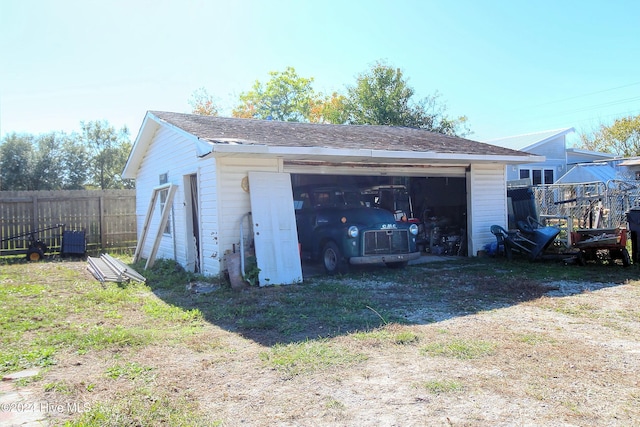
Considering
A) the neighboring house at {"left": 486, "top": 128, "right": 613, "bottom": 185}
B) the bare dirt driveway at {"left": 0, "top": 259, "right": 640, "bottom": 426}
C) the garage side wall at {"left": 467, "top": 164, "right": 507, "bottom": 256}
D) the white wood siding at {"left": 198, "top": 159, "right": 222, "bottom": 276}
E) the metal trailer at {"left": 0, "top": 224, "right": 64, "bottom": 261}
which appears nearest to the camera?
the bare dirt driveway at {"left": 0, "top": 259, "right": 640, "bottom": 426}

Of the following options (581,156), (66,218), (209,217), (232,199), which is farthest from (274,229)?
(581,156)

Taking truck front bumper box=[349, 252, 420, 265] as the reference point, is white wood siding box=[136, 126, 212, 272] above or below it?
above

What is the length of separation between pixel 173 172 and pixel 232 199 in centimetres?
319

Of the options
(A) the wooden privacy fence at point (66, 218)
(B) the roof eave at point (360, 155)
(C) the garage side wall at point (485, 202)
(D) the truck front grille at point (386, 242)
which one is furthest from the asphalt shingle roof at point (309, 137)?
(A) the wooden privacy fence at point (66, 218)

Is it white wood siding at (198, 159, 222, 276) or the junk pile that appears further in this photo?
the junk pile

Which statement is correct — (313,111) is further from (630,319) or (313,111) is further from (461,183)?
(630,319)

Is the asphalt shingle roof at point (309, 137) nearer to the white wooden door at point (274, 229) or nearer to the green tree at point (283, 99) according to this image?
the white wooden door at point (274, 229)

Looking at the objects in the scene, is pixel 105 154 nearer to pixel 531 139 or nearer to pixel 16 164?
pixel 16 164

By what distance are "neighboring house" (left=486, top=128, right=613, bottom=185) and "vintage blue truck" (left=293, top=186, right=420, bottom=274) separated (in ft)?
49.6

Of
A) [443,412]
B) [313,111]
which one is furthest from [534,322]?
[313,111]

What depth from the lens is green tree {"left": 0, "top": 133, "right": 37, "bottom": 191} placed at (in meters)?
28.8

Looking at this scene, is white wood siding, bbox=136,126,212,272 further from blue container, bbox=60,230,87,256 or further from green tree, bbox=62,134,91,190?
green tree, bbox=62,134,91,190

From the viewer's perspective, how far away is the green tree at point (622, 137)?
35.7 metres

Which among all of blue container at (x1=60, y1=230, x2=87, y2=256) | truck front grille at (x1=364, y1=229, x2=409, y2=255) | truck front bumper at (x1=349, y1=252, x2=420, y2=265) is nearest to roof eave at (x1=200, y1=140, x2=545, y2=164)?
truck front grille at (x1=364, y1=229, x2=409, y2=255)
